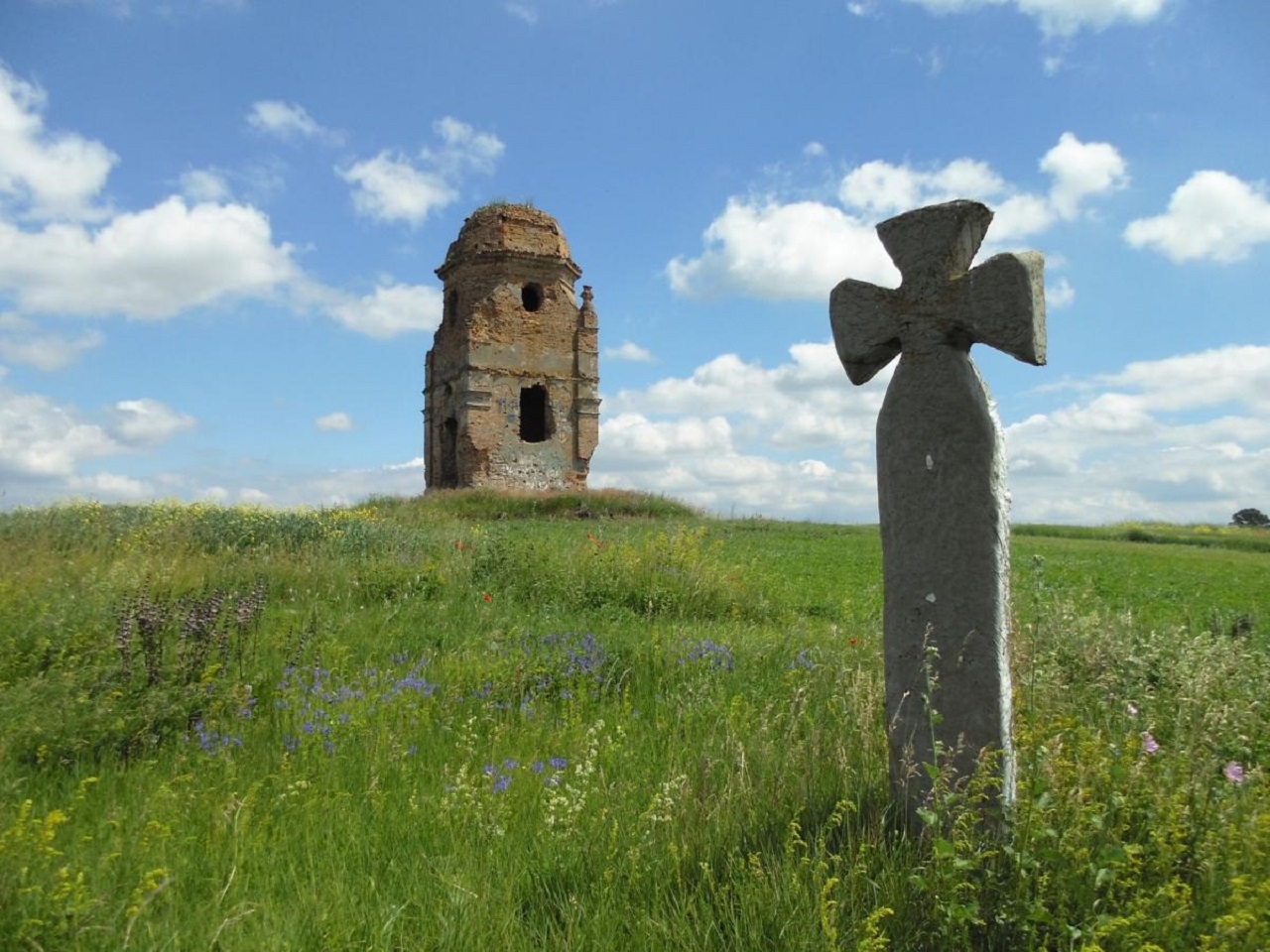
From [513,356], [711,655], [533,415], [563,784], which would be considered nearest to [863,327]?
[563,784]

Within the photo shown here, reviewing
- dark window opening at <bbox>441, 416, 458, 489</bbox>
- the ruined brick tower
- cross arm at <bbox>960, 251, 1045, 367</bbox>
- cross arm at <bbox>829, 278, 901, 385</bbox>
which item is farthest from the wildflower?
dark window opening at <bbox>441, 416, 458, 489</bbox>

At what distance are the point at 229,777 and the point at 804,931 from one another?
284 cm

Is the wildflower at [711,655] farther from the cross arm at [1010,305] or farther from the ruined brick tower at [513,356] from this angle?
the ruined brick tower at [513,356]

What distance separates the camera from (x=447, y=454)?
31.0 metres

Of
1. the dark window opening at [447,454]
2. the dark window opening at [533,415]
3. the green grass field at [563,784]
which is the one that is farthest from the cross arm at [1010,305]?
the dark window opening at [447,454]

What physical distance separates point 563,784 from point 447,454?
28017mm

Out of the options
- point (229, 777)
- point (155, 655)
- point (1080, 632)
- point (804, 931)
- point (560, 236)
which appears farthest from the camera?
point (560, 236)

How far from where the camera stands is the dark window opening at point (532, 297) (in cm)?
3003

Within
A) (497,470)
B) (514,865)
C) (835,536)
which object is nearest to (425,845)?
(514,865)

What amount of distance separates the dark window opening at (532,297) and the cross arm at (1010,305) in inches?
1089

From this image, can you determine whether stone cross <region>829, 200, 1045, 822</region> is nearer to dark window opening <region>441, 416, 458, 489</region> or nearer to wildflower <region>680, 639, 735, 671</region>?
wildflower <region>680, 639, 735, 671</region>

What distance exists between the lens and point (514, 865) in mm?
2961

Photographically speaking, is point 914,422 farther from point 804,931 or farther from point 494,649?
point 494,649

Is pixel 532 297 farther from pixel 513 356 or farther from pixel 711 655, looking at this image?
pixel 711 655
